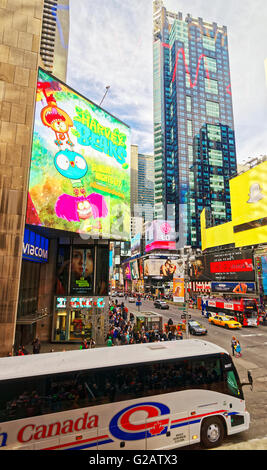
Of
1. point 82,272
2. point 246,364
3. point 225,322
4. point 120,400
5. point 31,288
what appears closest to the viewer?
point 120,400

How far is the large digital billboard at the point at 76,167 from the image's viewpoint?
18.4m

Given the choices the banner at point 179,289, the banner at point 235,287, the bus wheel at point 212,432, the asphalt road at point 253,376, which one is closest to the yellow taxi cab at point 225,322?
the asphalt road at point 253,376

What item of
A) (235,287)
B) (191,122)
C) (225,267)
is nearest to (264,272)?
(235,287)

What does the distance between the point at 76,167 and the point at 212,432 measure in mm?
18884

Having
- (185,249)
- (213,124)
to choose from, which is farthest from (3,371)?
(213,124)

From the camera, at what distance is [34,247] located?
64.8 feet

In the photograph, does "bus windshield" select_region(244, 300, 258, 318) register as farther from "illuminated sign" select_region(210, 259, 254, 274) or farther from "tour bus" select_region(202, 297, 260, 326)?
"illuminated sign" select_region(210, 259, 254, 274)

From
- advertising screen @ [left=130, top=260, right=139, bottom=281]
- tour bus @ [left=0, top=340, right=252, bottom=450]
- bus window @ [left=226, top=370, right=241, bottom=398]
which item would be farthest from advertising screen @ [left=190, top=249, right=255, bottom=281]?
advertising screen @ [left=130, top=260, right=139, bottom=281]

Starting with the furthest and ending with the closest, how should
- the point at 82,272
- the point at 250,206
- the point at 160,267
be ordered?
the point at 160,267 < the point at 250,206 < the point at 82,272

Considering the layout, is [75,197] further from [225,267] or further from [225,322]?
[225,267]

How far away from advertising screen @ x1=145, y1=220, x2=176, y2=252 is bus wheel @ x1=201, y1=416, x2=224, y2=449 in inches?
3336

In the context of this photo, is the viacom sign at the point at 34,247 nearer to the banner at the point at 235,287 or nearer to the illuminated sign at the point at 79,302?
the illuminated sign at the point at 79,302

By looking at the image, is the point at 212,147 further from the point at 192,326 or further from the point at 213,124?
the point at 192,326
